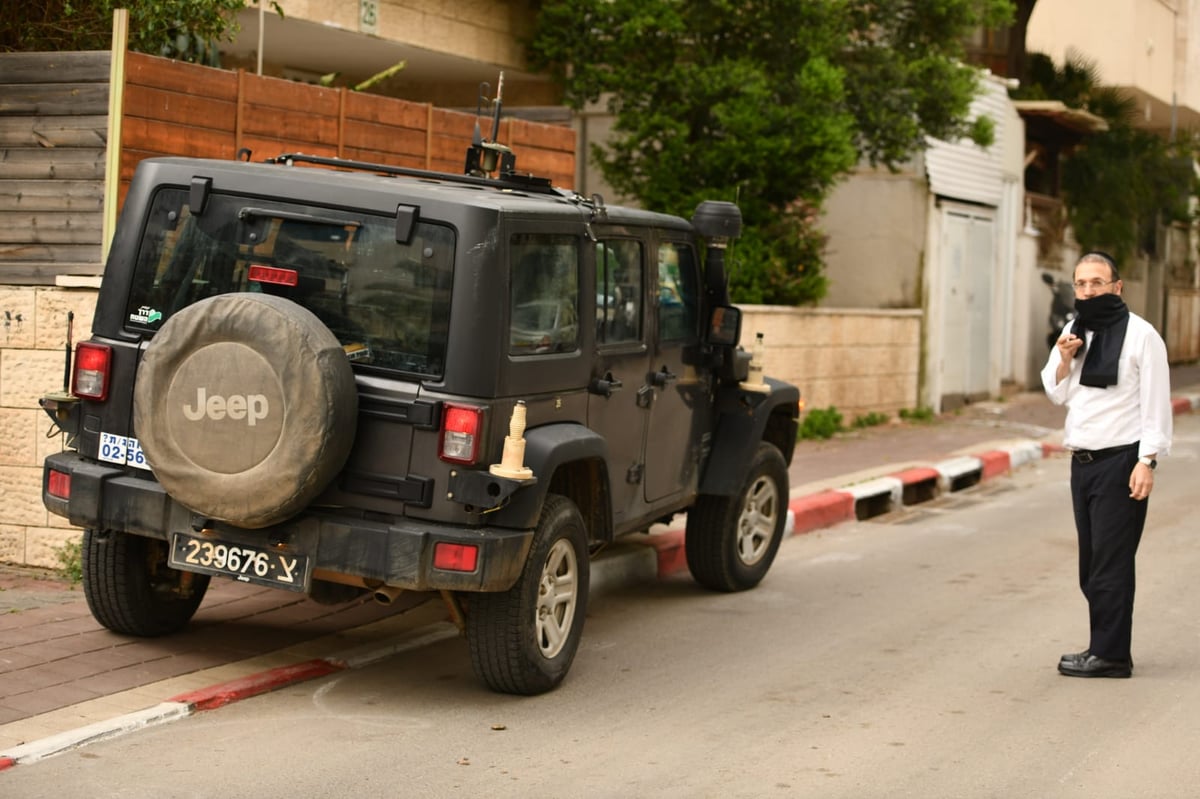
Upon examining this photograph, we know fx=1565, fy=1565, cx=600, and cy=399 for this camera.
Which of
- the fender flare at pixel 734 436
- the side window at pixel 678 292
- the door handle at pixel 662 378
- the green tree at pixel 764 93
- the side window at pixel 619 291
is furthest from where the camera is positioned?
the green tree at pixel 764 93

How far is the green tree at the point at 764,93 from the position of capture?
606 inches

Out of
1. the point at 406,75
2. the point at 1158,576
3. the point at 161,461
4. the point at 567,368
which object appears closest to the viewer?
the point at 161,461

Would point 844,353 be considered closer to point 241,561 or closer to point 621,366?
point 621,366

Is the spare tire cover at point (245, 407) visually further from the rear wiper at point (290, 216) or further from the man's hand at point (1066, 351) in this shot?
the man's hand at point (1066, 351)

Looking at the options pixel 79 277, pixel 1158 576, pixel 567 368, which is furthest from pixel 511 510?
pixel 1158 576

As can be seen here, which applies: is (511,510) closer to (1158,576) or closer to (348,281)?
(348,281)

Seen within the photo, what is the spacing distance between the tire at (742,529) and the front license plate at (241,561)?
3245 millimetres

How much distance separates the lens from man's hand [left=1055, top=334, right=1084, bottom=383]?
23.2 feet

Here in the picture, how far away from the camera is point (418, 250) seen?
6203 mm

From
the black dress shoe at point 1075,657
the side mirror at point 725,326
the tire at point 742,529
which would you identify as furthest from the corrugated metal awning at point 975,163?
the black dress shoe at point 1075,657

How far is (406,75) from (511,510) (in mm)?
11748

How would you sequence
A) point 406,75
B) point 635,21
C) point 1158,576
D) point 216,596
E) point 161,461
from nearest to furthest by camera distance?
point 161,461 → point 216,596 → point 1158,576 → point 635,21 → point 406,75

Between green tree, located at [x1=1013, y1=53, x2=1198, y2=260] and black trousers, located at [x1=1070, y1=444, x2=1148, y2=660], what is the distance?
1832 cm

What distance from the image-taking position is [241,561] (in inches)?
247
